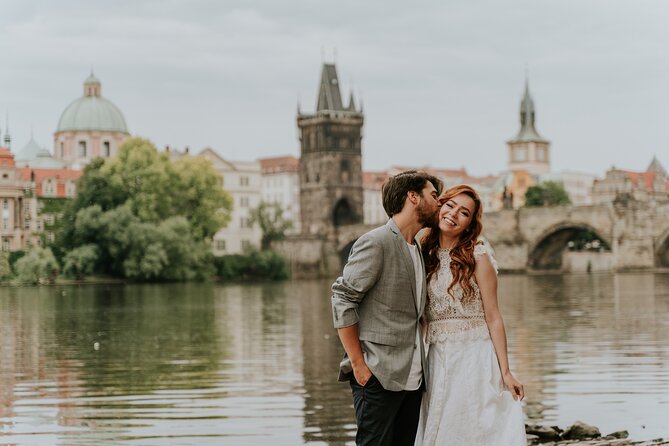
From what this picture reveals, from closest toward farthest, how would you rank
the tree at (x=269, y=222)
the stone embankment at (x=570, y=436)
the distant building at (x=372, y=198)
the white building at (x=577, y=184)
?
the stone embankment at (x=570, y=436) < the tree at (x=269, y=222) < the distant building at (x=372, y=198) < the white building at (x=577, y=184)

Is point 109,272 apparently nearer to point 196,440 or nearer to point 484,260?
point 196,440

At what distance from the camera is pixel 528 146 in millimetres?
135250

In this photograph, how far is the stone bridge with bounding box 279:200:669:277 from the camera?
2623 inches

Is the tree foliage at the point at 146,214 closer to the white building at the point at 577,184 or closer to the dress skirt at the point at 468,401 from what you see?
the dress skirt at the point at 468,401

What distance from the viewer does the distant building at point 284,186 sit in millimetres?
110375

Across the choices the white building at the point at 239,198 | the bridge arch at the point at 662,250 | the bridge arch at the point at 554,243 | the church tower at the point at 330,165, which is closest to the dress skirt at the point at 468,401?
the bridge arch at the point at 662,250

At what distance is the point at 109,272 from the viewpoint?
57.1 metres

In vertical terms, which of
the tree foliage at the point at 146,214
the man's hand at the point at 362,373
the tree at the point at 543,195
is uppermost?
the tree at the point at 543,195

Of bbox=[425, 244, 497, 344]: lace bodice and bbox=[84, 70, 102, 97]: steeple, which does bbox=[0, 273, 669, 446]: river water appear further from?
bbox=[84, 70, 102, 97]: steeple

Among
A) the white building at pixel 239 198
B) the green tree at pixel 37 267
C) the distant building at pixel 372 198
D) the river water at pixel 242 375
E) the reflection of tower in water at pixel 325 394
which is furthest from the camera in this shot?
the distant building at pixel 372 198

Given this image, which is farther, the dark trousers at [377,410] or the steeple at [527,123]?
the steeple at [527,123]

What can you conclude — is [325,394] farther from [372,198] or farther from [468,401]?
[372,198]

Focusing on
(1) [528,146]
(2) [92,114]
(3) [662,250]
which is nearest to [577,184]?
(1) [528,146]

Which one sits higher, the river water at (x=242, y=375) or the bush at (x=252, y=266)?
the bush at (x=252, y=266)
